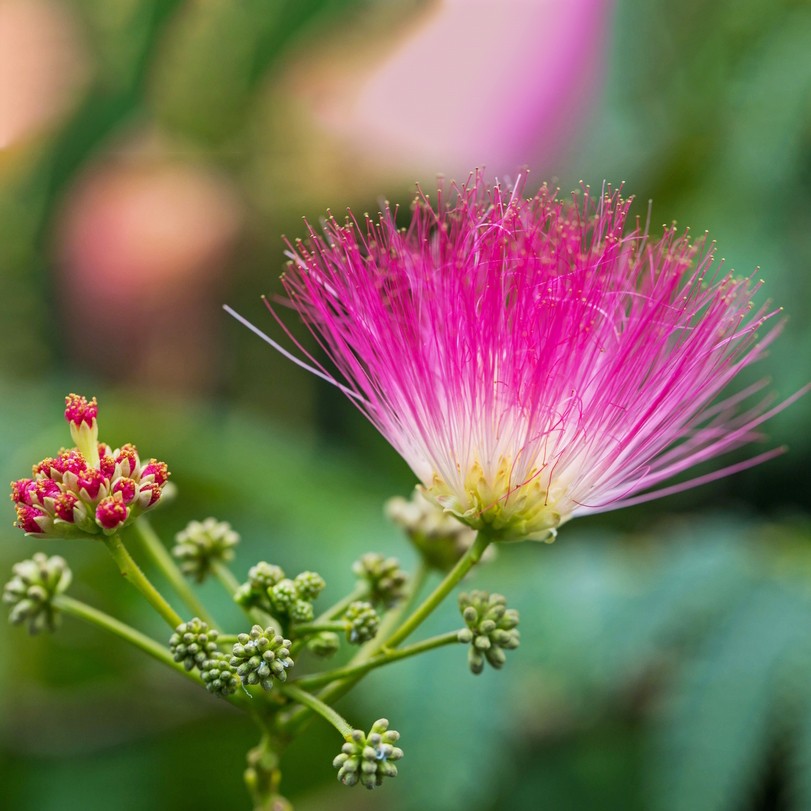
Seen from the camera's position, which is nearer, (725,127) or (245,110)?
(725,127)

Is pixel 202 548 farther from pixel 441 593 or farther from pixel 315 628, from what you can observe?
pixel 441 593

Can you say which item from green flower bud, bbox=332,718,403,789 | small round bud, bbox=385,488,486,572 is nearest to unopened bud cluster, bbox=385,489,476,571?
small round bud, bbox=385,488,486,572

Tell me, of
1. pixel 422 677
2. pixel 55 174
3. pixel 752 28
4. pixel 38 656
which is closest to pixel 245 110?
pixel 55 174

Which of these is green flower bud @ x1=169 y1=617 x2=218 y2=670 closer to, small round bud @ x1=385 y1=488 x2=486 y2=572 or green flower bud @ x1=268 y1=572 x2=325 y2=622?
green flower bud @ x1=268 y1=572 x2=325 y2=622

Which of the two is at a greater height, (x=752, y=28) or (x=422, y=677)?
(x=752, y=28)

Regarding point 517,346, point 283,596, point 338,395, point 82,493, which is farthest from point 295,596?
point 338,395

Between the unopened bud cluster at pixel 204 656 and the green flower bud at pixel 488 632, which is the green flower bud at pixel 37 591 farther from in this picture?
the green flower bud at pixel 488 632

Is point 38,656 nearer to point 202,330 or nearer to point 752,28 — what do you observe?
point 202,330

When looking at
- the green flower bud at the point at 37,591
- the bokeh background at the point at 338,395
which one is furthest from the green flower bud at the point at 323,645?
the bokeh background at the point at 338,395
